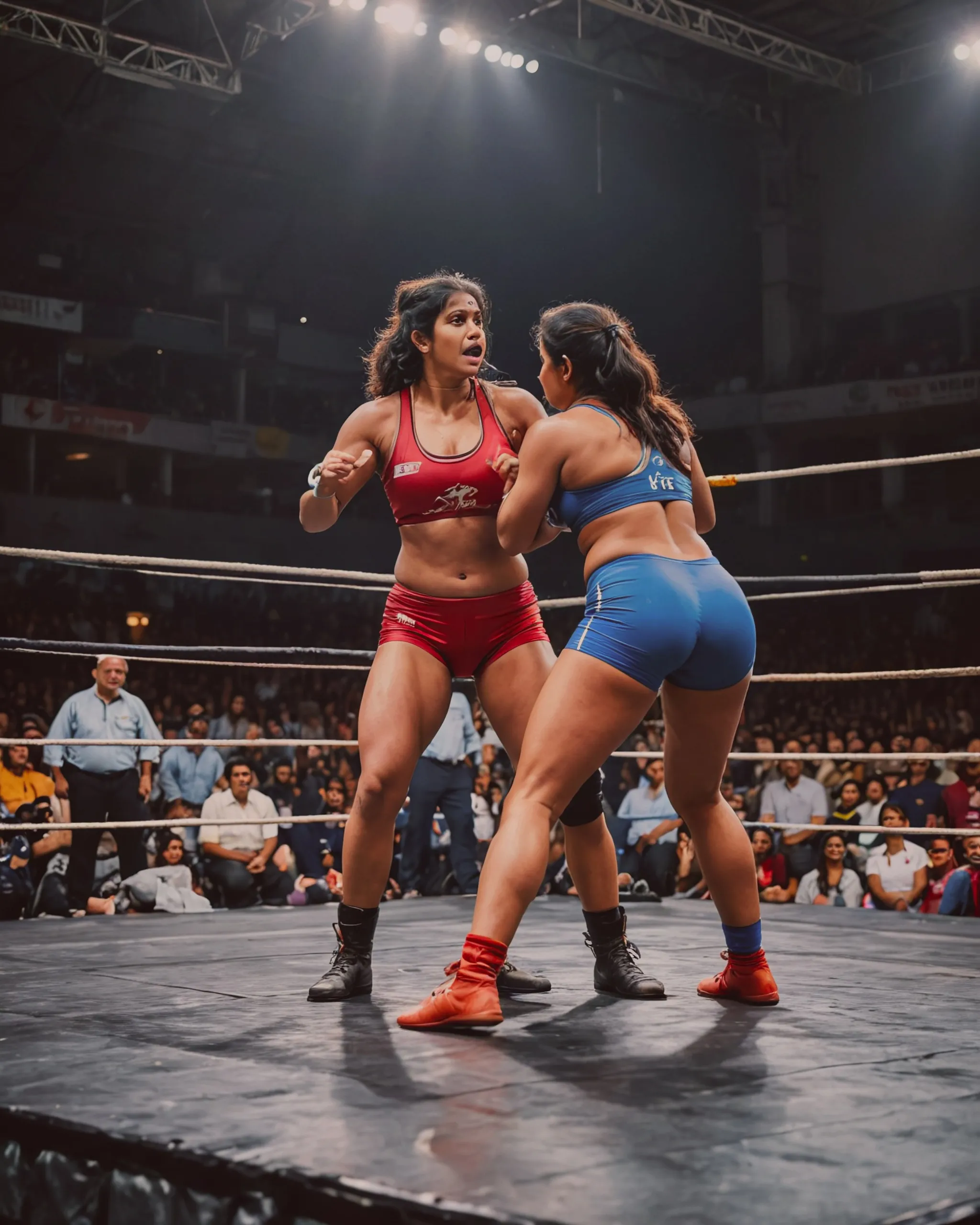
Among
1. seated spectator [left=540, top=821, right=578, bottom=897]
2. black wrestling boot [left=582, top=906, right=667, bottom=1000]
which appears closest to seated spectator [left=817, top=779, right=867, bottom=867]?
seated spectator [left=540, top=821, right=578, bottom=897]

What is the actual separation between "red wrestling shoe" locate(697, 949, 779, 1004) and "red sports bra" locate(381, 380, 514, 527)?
2.69 ft

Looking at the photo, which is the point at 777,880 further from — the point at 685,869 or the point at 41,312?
the point at 41,312

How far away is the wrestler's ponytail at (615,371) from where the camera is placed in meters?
1.99

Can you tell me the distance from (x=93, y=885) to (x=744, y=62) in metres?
11.1

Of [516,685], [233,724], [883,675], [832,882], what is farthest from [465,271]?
[516,685]

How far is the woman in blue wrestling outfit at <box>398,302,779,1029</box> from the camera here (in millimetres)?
1823

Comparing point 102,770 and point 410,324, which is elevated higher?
point 410,324

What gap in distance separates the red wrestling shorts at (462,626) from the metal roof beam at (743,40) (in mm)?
8741

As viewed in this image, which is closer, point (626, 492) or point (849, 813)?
point (626, 492)

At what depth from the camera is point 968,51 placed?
10.8 m

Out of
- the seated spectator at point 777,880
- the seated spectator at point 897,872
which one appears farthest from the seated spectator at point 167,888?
the seated spectator at point 897,872

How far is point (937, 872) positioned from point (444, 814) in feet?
7.04

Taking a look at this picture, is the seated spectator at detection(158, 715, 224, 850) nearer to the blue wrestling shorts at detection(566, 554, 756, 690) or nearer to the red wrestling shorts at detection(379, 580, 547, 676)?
the red wrestling shorts at detection(379, 580, 547, 676)

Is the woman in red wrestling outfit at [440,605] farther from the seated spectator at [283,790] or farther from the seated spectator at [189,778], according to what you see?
the seated spectator at [283,790]
